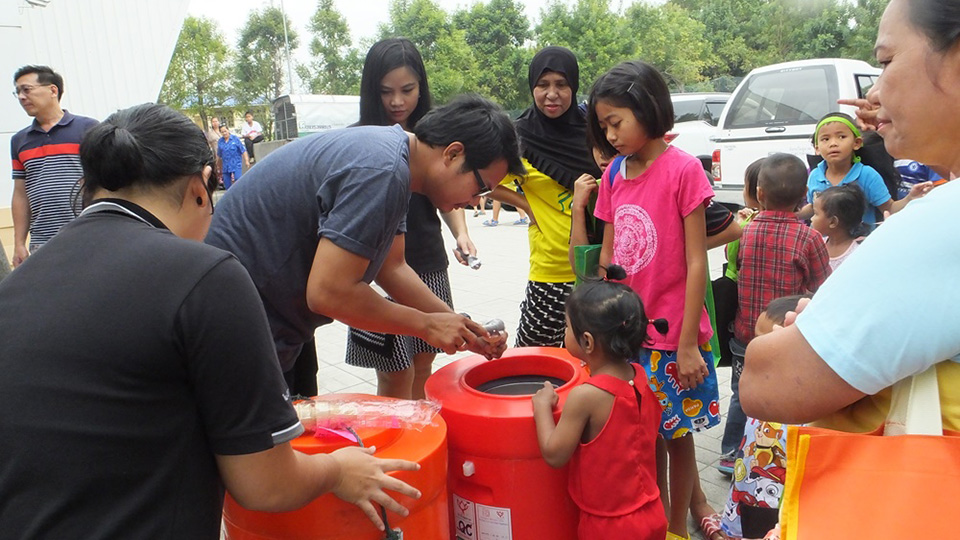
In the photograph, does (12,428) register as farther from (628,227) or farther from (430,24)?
(430,24)

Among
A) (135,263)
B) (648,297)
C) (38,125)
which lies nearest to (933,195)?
(135,263)

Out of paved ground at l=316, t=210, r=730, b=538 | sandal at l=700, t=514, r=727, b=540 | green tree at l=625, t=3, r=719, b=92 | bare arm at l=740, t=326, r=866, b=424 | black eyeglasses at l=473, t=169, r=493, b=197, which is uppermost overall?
green tree at l=625, t=3, r=719, b=92

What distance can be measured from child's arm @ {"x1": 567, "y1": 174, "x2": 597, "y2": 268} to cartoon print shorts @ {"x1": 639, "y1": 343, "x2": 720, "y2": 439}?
1.50 ft

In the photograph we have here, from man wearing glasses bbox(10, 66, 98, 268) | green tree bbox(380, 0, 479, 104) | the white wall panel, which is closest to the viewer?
man wearing glasses bbox(10, 66, 98, 268)

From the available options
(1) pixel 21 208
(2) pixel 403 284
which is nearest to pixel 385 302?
(2) pixel 403 284

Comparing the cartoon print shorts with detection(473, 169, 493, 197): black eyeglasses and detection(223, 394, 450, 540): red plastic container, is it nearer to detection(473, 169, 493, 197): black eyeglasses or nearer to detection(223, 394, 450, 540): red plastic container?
detection(473, 169, 493, 197): black eyeglasses

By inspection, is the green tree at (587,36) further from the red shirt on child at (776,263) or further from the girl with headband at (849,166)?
the red shirt on child at (776,263)

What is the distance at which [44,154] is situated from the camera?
12.6 feet

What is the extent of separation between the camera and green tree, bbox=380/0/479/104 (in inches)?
1067

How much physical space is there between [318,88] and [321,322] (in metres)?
38.2

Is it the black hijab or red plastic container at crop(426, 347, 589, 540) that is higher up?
the black hijab

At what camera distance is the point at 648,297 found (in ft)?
6.64

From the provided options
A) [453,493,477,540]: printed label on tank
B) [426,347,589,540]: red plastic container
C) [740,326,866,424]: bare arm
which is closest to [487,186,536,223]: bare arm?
[426,347,589,540]: red plastic container

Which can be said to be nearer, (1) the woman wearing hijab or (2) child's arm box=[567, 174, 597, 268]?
(2) child's arm box=[567, 174, 597, 268]
